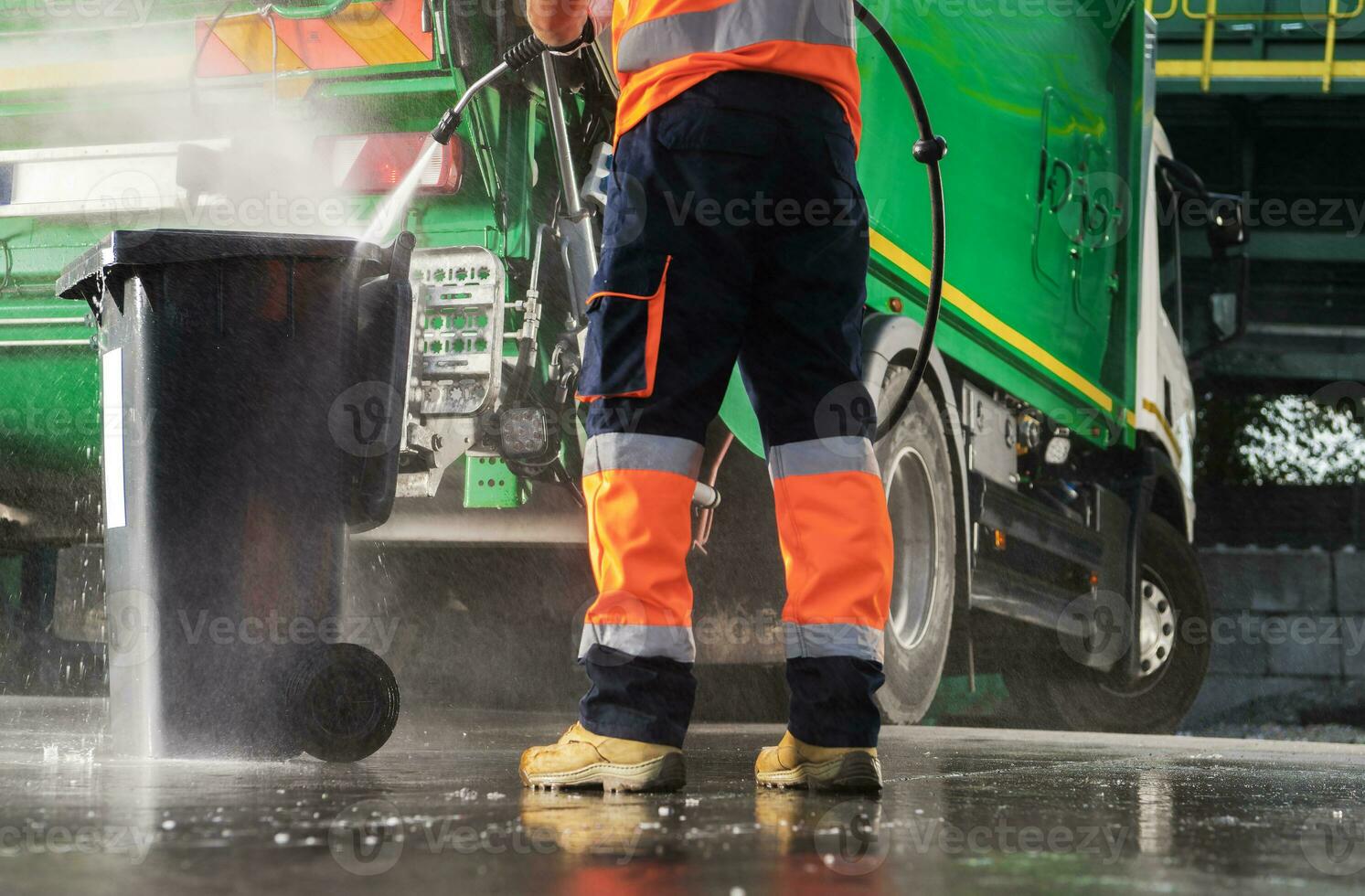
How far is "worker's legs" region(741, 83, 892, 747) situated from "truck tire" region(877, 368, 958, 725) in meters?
1.85

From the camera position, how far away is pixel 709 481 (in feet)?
11.9

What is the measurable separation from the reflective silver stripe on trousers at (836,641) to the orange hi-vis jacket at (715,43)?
2.69ft

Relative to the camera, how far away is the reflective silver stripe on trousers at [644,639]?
2.14m

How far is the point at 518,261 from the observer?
10.6ft

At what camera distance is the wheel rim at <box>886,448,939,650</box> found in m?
4.28

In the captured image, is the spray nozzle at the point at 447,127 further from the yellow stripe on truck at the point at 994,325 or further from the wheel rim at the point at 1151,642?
the wheel rim at the point at 1151,642

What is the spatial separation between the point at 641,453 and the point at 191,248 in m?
0.99

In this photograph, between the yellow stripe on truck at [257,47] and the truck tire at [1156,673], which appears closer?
the yellow stripe on truck at [257,47]

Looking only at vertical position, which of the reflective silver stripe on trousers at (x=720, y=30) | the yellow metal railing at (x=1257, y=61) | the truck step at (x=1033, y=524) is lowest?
the truck step at (x=1033, y=524)

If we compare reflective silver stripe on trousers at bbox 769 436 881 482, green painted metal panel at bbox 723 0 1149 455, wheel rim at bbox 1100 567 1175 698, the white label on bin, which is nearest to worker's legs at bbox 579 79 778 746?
reflective silver stripe on trousers at bbox 769 436 881 482

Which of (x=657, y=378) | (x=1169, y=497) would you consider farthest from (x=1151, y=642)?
(x=657, y=378)

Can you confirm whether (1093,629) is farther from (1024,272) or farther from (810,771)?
(810,771)

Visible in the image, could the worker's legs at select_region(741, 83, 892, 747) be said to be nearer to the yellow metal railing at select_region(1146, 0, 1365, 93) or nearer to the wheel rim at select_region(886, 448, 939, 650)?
the wheel rim at select_region(886, 448, 939, 650)

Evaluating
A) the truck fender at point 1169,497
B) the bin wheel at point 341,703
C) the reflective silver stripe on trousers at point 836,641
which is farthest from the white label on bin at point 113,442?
the truck fender at point 1169,497
